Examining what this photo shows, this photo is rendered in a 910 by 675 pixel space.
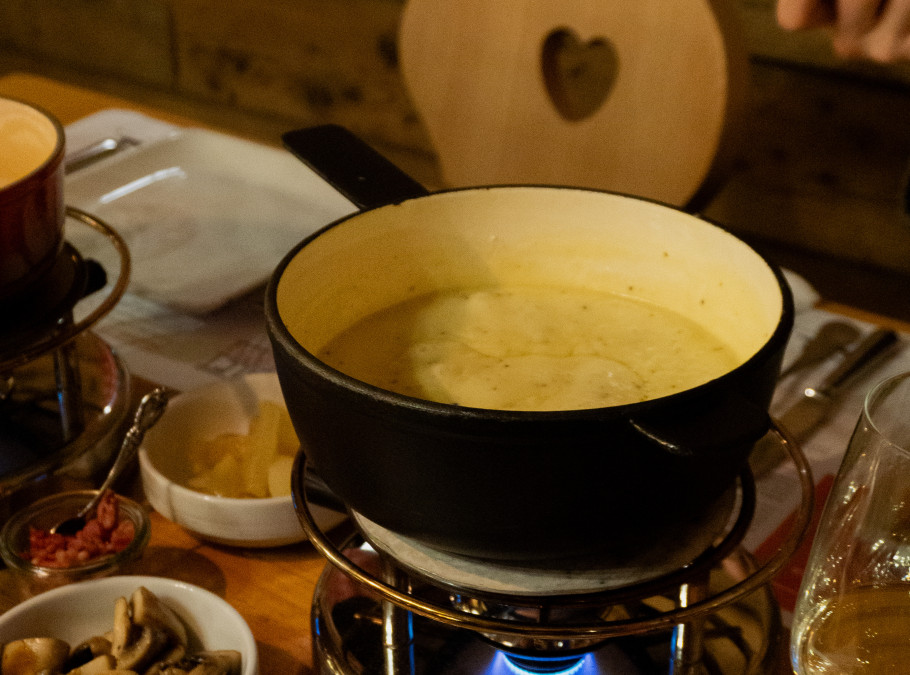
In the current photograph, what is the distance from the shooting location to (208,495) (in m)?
0.75

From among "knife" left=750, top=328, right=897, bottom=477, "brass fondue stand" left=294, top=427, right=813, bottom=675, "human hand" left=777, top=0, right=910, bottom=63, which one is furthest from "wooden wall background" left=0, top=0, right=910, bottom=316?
"brass fondue stand" left=294, top=427, right=813, bottom=675

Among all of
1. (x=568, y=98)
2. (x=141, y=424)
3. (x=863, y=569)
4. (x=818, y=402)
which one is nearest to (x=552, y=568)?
(x=863, y=569)

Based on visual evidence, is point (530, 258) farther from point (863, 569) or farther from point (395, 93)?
point (395, 93)

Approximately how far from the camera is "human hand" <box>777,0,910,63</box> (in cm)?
106

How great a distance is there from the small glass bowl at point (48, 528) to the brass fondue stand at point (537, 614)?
0.16m

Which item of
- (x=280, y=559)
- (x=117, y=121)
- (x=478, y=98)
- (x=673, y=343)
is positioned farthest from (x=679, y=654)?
(x=117, y=121)

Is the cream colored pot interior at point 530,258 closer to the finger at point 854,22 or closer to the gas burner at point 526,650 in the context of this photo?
the gas burner at point 526,650

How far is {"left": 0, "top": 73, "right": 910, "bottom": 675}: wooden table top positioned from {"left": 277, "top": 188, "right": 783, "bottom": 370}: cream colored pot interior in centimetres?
21

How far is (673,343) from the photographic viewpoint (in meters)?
0.69

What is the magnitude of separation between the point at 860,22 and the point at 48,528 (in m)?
0.99

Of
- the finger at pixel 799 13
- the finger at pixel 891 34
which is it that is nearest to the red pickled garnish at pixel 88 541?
the finger at pixel 799 13

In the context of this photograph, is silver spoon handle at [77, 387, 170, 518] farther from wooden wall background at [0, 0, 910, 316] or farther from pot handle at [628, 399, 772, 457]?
wooden wall background at [0, 0, 910, 316]

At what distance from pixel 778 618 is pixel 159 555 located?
0.47 m

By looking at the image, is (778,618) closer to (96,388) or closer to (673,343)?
(673,343)
